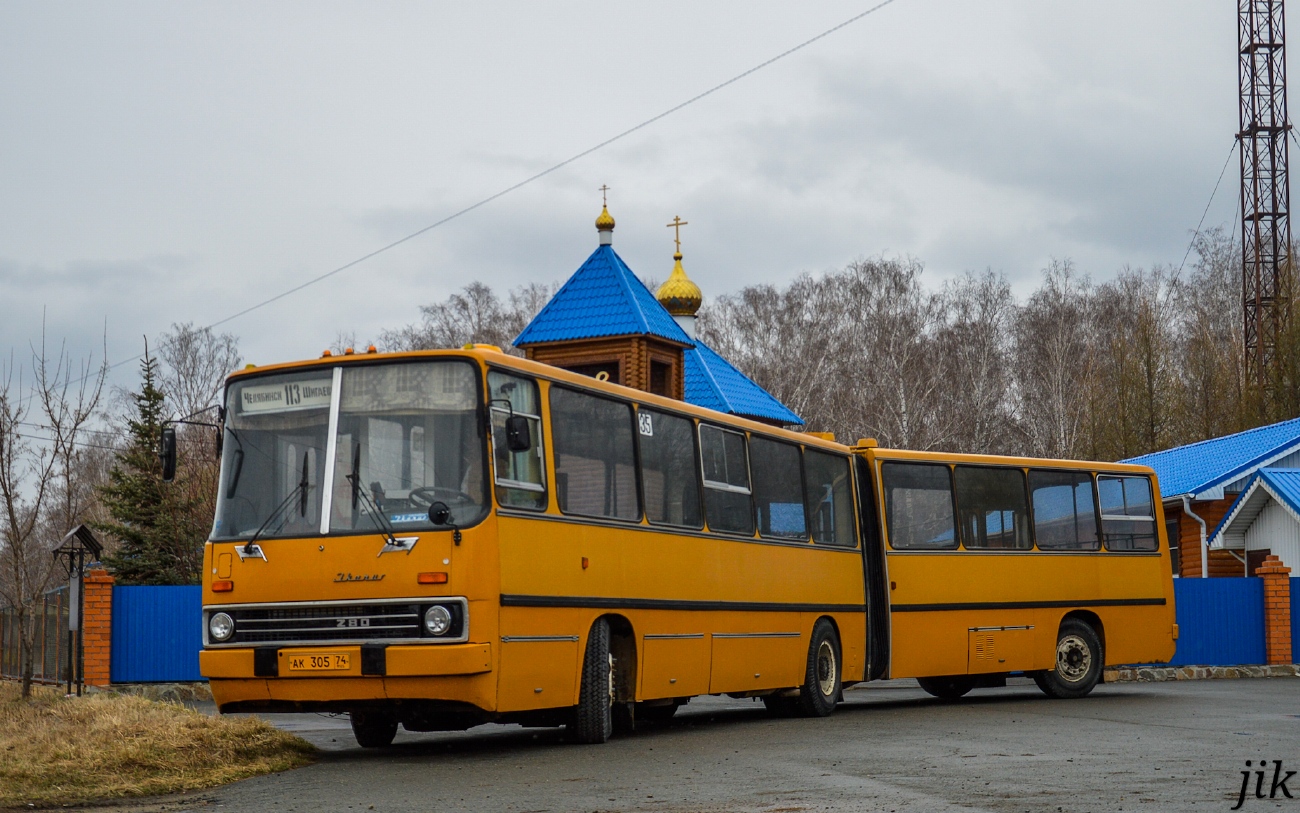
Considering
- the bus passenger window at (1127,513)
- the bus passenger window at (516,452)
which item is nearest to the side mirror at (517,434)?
the bus passenger window at (516,452)

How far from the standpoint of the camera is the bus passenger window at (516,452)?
11500 millimetres

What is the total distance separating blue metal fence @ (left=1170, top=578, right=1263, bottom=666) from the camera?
28.8 meters

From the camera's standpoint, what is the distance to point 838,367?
2697 inches

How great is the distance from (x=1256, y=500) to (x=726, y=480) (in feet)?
76.6

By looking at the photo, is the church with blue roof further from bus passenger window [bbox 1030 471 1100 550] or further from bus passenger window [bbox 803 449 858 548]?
bus passenger window [bbox 803 449 858 548]

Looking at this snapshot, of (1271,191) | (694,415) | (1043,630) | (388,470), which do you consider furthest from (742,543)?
(1271,191)

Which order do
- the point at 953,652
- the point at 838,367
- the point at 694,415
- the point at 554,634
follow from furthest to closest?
the point at 838,367
the point at 953,652
the point at 694,415
the point at 554,634

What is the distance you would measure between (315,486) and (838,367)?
57942mm

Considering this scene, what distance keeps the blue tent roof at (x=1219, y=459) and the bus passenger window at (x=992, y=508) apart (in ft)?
46.9

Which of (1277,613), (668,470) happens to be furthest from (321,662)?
(1277,613)

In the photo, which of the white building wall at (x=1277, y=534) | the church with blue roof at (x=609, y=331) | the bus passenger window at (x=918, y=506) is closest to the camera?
the bus passenger window at (x=918, y=506)

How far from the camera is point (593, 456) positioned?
12.9m

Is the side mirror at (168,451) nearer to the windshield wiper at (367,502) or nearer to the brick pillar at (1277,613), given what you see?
the windshield wiper at (367,502)

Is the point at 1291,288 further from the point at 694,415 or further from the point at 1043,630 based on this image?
the point at 694,415
